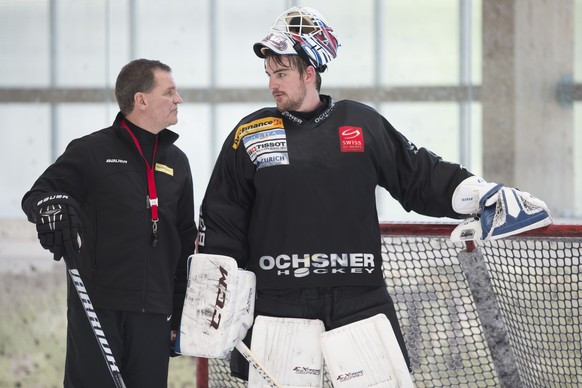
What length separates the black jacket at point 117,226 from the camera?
2496mm

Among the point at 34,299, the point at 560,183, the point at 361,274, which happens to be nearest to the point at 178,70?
the point at 34,299

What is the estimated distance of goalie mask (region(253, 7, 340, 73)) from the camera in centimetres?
246

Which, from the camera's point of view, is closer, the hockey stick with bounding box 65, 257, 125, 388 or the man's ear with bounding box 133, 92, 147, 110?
the hockey stick with bounding box 65, 257, 125, 388

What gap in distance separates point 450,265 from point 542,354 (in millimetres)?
377

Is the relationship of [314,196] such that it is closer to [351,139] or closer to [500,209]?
[351,139]

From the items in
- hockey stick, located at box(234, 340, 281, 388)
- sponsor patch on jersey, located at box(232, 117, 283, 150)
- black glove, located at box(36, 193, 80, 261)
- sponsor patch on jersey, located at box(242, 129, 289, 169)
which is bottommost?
hockey stick, located at box(234, 340, 281, 388)

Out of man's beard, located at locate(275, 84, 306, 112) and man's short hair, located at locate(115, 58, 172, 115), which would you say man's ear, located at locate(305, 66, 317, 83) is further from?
man's short hair, located at locate(115, 58, 172, 115)

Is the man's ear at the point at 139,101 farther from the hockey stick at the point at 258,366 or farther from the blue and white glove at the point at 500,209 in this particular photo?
the blue and white glove at the point at 500,209

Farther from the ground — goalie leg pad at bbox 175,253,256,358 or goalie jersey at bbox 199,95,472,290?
goalie jersey at bbox 199,95,472,290

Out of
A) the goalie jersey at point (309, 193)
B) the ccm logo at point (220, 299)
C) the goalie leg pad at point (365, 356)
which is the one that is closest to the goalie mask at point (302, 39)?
the goalie jersey at point (309, 193)

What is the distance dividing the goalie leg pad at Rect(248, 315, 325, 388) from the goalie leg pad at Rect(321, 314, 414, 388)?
0.05 meters

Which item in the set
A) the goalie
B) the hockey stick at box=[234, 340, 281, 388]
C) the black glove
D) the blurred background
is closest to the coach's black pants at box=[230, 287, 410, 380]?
the goalie

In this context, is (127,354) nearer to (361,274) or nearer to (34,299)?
(361,274)

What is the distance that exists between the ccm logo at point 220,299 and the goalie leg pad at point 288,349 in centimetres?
10
